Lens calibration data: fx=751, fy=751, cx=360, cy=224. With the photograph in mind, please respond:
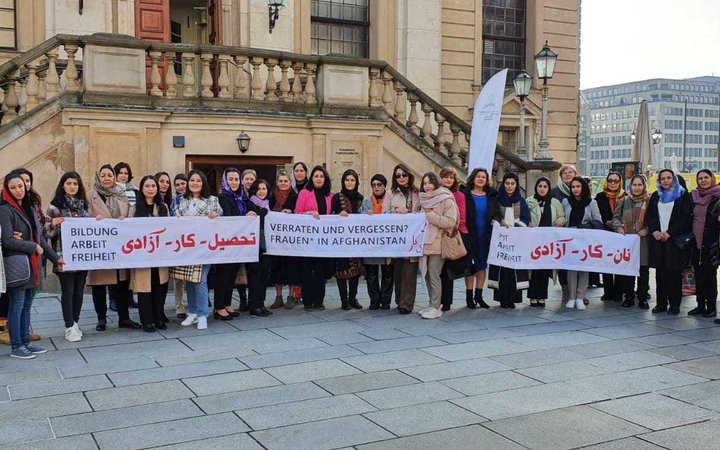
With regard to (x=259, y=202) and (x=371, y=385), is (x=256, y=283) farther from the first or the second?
(x=371, y=385)

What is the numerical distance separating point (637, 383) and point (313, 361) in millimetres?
3126

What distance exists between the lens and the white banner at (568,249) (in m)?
10.6

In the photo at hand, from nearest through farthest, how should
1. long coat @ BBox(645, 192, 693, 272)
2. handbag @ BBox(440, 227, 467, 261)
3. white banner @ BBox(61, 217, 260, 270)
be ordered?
white banner @ BBox(61, 217, 260, 270), handbag @ BBox(440, 227, 467, 261), long coat @ BBox(645, 192, 693, 272)

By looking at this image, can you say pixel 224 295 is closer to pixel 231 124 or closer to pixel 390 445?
pixel 231 124

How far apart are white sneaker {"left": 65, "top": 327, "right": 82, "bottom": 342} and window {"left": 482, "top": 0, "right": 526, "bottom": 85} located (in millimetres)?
15063

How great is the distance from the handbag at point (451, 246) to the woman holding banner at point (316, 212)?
1.63 meters

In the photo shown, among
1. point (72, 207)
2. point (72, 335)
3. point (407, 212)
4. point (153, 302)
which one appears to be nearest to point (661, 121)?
point (407, 212)

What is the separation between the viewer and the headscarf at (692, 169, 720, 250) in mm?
10117

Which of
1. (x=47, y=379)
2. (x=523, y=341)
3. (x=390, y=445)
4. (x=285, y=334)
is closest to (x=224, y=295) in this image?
(x=285, y=334)

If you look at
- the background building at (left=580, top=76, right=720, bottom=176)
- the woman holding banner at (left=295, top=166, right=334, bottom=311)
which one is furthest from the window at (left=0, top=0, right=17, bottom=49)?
the background building at (left=580, top=76, right=720, bottom=176)

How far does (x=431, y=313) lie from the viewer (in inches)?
392

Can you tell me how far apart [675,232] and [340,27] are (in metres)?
11.5

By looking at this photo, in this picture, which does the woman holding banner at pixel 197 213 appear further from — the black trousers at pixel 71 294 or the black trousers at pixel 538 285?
the black trousers at pixel 538 285

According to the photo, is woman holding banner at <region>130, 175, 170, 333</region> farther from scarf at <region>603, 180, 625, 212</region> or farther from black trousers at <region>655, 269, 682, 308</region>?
black trousers at <region>655, 269, 682, 308</region>
